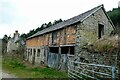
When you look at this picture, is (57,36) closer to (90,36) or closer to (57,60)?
(57,60)

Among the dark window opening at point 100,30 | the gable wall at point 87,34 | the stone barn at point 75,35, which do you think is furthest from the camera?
the dark window opening at point 100,30

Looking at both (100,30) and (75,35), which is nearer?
(75,35)

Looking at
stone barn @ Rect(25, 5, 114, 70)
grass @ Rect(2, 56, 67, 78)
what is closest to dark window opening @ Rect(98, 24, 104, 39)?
stone barn @ Rect(25, 5, 114, 70)

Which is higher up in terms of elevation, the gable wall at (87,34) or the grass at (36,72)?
the gable wall at (87,34)

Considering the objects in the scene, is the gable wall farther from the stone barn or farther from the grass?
the grass

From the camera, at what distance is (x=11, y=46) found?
62.4 m

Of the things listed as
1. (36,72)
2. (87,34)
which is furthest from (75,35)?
(36,72)

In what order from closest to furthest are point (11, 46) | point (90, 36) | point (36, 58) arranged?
point (90, 36) < point (36, 58) < point (11, 46)

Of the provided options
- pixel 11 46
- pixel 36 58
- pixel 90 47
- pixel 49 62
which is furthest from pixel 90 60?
pixel 11 46

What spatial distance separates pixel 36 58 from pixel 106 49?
54.0 ft

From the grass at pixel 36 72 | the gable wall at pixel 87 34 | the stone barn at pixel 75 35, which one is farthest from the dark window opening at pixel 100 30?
the grass at pixel 36 72

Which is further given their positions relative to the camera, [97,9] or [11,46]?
[11,46]

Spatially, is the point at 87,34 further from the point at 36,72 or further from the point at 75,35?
the point at 36,72

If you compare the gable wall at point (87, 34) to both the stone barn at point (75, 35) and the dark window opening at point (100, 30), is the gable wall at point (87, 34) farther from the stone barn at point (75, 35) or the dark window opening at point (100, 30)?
the dark window opening at point (100, 30)
